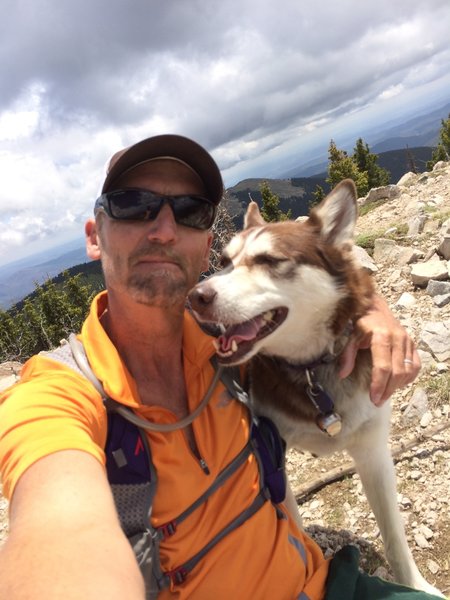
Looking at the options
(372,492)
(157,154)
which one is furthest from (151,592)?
(157,154)

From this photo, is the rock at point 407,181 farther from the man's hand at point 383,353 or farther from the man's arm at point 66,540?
the man's arm at point 66,540

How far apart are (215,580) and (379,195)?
15.2 meters

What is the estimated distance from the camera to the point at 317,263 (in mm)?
2986

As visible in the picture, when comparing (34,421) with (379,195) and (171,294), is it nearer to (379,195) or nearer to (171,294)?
(171,294)

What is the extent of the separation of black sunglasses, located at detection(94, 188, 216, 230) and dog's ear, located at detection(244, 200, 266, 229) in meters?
1.06

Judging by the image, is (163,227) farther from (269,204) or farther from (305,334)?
(269,204)

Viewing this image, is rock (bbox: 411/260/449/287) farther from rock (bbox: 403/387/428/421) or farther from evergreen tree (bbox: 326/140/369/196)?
evergreen tree (bbox: 326/140/369/196)

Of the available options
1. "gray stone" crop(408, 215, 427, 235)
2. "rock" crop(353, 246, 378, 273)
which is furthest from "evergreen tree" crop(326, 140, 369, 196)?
"rock" crop(353, 246, 378, 273)

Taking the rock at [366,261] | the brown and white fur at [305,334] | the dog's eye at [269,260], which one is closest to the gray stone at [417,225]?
the rock at [366,261]

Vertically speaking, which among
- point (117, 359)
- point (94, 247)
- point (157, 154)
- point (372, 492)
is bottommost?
point (372, 492)

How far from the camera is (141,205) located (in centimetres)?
260

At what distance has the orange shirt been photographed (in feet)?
5.52

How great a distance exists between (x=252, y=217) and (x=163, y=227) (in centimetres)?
142

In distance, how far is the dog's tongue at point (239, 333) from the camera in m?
2.61
